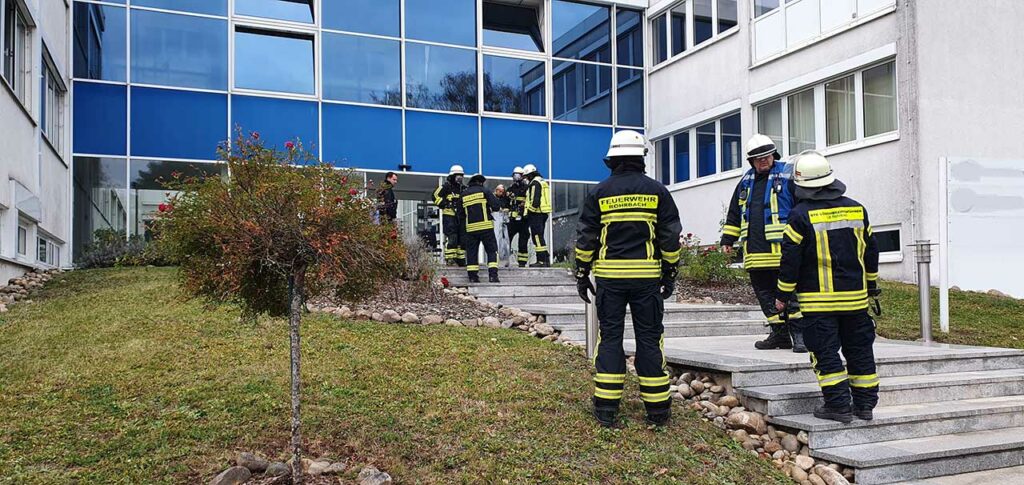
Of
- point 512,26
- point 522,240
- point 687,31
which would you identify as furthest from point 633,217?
point 512,26

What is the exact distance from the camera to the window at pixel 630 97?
21938mm

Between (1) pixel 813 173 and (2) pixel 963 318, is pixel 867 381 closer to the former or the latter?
(1) pixel 813 173

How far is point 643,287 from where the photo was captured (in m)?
5.45

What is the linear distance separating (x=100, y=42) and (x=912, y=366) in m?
17.1

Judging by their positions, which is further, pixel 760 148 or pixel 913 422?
pixel 760 148

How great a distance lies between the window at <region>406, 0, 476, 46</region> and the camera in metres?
19.6

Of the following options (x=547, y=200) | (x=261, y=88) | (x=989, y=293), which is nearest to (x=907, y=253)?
(x=989, y=293)

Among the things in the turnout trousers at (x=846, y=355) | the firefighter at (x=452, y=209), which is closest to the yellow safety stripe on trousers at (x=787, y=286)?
the turnout trousers at (x=846, y=355)

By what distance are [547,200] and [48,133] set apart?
9.69 metres

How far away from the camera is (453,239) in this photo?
525 inches

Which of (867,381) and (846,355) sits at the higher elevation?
(846,355)

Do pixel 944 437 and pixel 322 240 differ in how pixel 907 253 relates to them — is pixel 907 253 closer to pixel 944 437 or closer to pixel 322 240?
pixel 944 437

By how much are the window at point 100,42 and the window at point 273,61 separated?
7.91 ft

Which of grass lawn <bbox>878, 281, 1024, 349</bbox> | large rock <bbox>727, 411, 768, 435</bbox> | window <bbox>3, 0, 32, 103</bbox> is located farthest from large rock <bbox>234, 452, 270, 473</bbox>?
window <bbox>3, 0, 32, 103</bbox>
